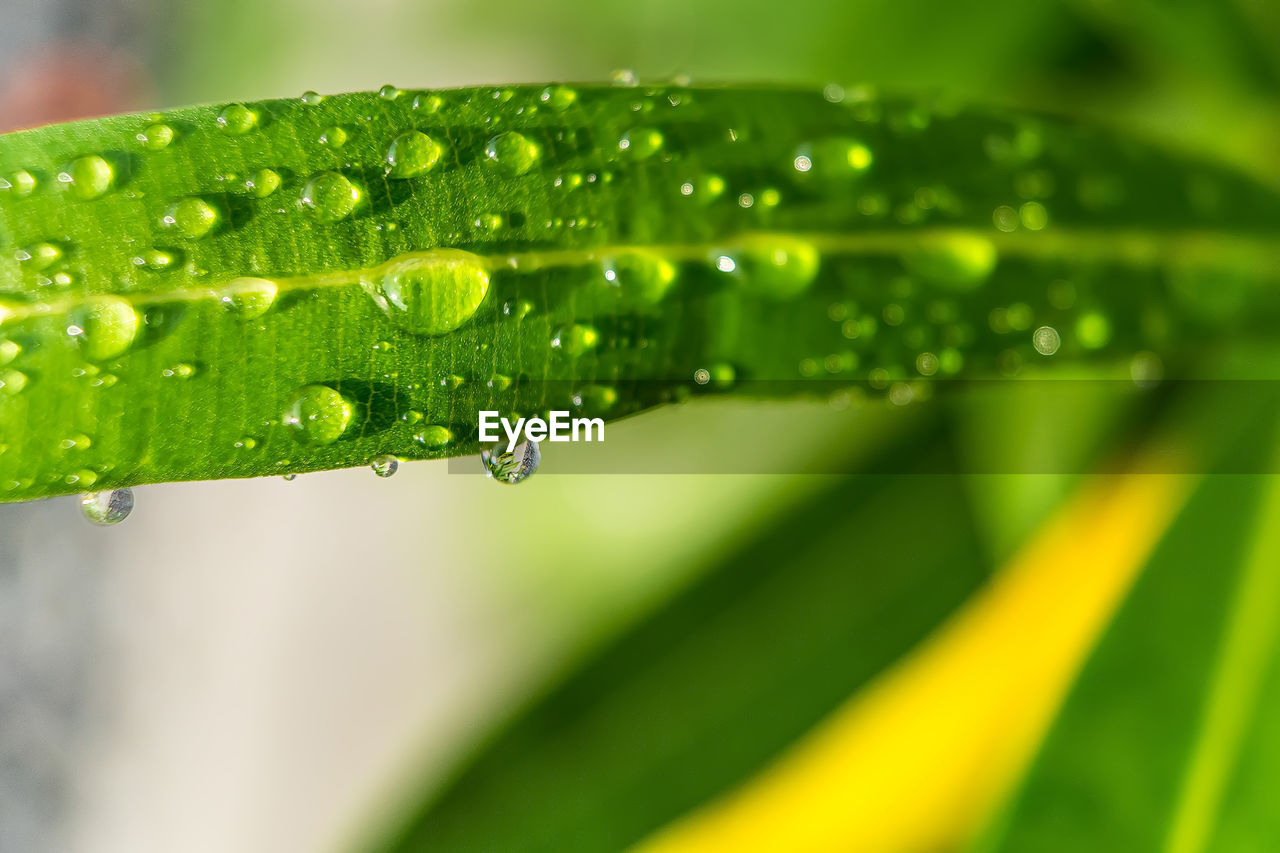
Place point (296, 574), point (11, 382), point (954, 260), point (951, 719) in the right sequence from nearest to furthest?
point (11, 382) < point (954, 260) < point (951, 719) < point (296, 574)

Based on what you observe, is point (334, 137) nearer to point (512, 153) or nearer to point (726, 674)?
point (512, 153)

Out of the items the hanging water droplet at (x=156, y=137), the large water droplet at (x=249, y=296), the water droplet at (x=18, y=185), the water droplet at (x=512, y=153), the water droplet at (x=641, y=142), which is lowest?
the large water droplet at (x=249, y=296)

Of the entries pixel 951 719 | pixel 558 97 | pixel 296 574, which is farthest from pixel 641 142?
pixel 296 574

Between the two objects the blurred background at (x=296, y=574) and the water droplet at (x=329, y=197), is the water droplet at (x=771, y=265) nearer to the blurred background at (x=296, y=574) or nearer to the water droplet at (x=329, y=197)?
the water droplet at (x=329, y=197)

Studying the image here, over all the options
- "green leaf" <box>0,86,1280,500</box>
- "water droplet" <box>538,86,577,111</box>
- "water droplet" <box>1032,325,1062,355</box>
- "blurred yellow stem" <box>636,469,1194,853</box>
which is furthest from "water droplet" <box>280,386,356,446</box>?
"blurred yellow stem" <box>636,469,1194,853</box>

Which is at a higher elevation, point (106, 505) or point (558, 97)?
point (558, 97)

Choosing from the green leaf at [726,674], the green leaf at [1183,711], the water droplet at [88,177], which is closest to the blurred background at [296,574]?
the green leaf at [726,674]

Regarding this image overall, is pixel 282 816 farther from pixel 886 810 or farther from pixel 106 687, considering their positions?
pixel 886 810
